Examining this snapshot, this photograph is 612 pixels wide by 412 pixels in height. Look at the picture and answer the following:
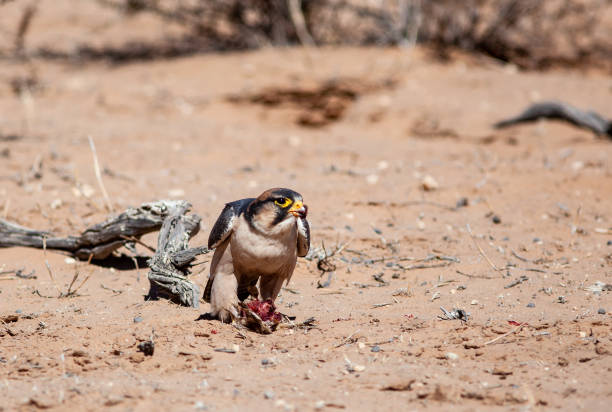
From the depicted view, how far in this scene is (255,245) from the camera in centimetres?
369

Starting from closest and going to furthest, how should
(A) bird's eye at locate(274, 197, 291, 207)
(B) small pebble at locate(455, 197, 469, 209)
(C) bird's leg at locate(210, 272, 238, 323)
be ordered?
(A) bird's eye at locate(274, 197, 291, 207)
(C) bird's leg at locate(210, 272, 238, 323)
(B) small pebble at locate(455, 197, 469, 209)

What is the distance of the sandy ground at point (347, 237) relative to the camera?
325 centimetres

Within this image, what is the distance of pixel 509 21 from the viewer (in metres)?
11.6

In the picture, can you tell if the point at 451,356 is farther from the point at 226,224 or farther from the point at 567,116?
the point at 567,116

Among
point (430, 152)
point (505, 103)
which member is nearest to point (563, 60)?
point (505, 103)

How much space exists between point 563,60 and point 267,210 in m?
9.71

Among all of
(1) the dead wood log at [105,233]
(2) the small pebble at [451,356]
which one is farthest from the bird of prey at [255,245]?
(2) the small pebble at [451,356]

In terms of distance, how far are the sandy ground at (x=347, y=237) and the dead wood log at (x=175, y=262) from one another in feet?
0.32

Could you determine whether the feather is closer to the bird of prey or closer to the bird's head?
the bird of prey

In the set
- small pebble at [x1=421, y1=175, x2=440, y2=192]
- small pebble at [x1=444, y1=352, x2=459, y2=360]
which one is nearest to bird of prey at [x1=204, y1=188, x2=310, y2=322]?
small pebble at [x1=444, y1=352, x2=459, y2=360]

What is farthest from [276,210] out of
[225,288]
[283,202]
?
[225,288]

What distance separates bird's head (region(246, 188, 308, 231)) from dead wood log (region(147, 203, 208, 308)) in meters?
0.65

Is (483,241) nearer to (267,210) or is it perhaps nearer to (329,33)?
(267,210)

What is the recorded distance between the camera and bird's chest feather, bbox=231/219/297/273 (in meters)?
3.69
